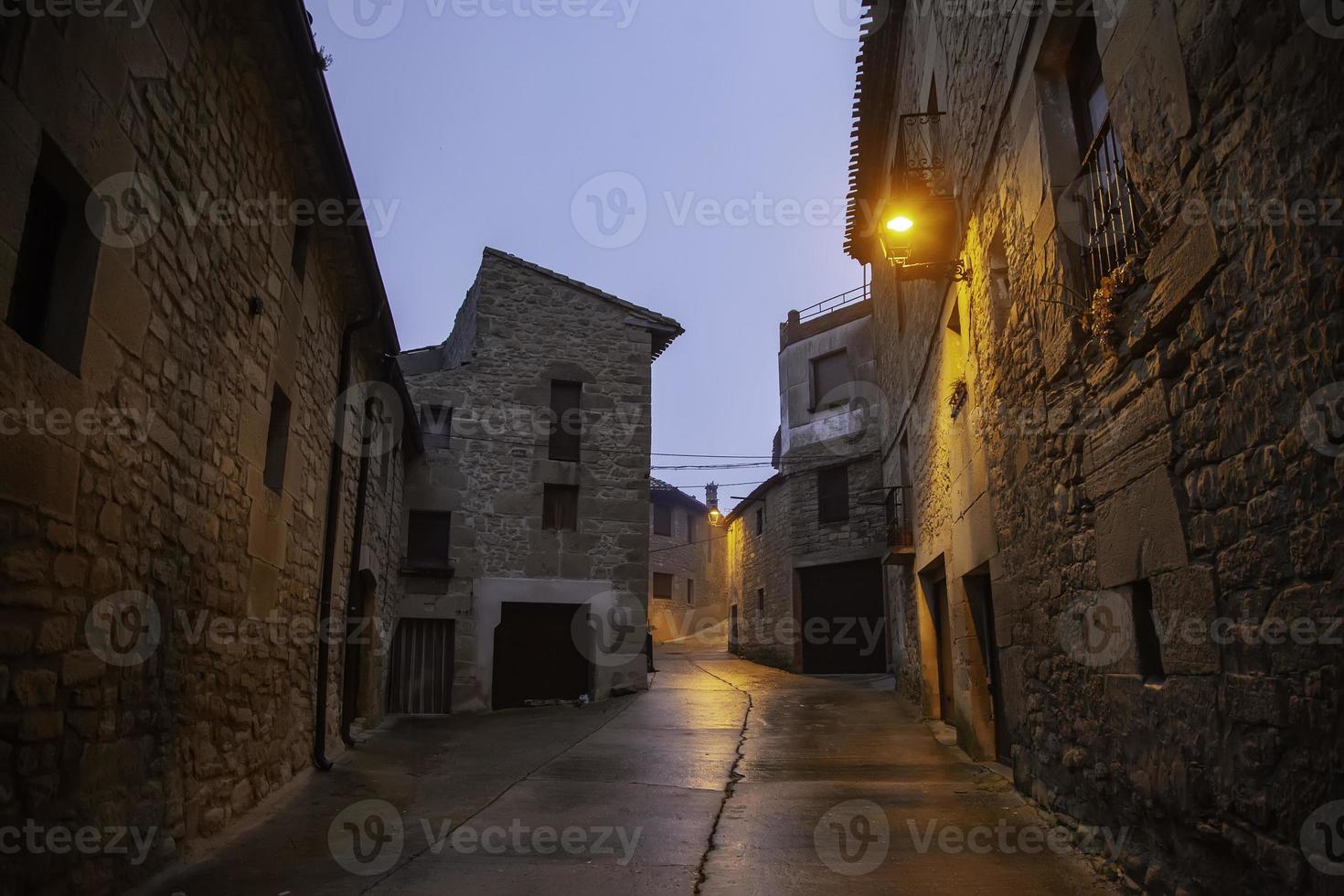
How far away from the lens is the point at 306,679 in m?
6.33

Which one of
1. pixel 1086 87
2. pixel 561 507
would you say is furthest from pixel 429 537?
pixel 1086 87

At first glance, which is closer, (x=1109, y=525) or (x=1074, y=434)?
(x=1109, y=525)

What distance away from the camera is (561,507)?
12945 mm

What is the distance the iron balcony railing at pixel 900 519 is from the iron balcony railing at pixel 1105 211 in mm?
6645

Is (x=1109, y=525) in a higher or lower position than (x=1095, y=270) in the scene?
lower

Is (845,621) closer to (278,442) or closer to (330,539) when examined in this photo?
(330,539)

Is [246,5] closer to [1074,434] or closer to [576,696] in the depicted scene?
[1074,434]

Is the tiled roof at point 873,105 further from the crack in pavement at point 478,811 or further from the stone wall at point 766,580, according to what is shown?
the stone wall at point 766,580

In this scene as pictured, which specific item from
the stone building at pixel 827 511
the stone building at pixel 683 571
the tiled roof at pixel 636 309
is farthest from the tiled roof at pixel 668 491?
the tiled roof at pixel 636 309

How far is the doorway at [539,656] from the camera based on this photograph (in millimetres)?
12383

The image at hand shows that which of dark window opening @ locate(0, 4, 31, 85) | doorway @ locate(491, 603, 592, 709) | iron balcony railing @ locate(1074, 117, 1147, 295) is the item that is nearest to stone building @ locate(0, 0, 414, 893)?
dark window opening @ locate(0, 4, 31, 85)

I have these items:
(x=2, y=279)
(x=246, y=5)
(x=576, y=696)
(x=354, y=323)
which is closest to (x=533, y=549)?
(x=576, y=696)

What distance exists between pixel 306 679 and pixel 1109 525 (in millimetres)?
5513

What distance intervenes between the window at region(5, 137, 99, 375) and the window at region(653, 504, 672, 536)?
25512 millimetres
